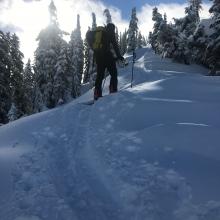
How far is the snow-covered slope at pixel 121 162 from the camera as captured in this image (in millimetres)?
5051

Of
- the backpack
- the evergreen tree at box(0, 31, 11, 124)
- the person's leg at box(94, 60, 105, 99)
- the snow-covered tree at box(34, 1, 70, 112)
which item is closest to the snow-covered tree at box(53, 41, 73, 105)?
the snow-covered tree at box(34, 1, 70, 112)

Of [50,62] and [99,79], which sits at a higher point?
[99,79]

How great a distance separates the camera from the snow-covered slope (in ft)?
16.6

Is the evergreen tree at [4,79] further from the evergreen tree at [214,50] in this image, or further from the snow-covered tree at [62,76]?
the snow-covered tree at [62,76]

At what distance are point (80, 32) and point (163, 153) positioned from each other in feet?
261

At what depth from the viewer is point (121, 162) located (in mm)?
6277

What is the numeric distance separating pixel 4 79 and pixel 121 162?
23.3 meters

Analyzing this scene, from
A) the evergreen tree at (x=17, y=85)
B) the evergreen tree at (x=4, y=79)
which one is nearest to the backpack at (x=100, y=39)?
the evergreen tree at (x=4, y=79)

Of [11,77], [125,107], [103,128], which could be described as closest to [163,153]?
[103,128]

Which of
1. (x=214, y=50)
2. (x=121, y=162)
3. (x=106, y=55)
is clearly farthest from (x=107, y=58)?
(x=214, y=50)

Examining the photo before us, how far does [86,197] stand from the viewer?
546cm

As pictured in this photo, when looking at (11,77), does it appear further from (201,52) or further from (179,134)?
(179,134)

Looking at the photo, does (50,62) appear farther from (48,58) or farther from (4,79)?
(4,79)

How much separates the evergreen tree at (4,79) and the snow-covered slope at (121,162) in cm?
1876
